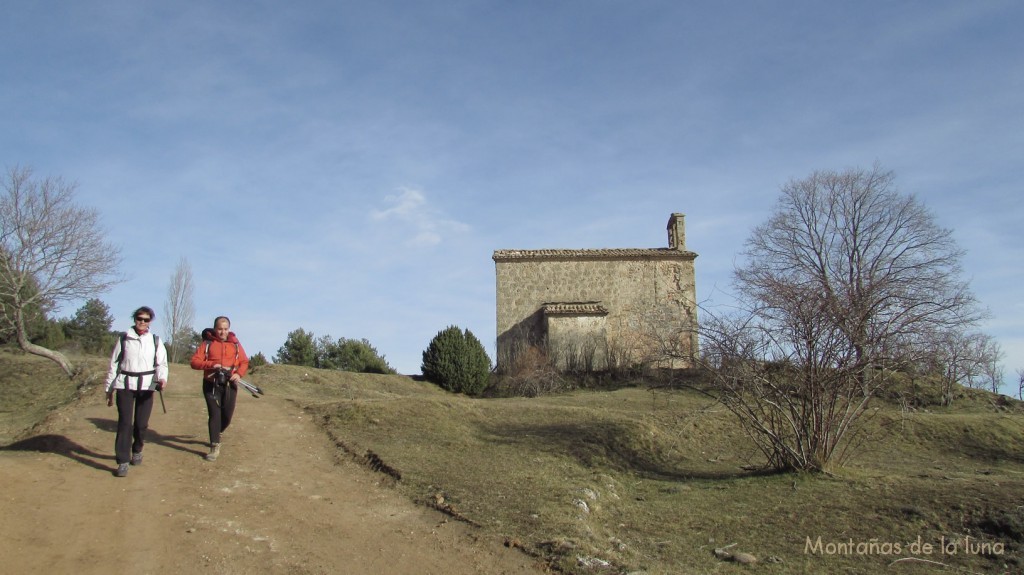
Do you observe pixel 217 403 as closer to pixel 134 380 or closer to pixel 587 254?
pixel 134 380

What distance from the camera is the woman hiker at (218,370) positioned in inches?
327

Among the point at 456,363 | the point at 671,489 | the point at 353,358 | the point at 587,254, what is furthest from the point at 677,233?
the point at 671,489

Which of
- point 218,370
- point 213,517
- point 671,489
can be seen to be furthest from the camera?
point 671,489

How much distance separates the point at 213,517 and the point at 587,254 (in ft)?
82.8

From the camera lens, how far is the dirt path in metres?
5.19

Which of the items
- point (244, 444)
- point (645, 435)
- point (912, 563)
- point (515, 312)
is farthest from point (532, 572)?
point (515, 312)

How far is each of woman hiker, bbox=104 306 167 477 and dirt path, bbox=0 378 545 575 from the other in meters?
0.32

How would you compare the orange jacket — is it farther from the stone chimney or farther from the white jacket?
the stone chimney

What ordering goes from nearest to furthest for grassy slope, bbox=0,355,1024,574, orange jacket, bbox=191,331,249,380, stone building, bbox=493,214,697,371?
grassy slope, bbox=0,355,1024,574 → orange jacket, bbox=191,331,249,380 → stone building, bbox=493,214,697,371

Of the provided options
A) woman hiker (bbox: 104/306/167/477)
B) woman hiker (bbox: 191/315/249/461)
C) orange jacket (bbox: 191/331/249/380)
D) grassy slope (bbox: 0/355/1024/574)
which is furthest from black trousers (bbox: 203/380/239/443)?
grassy slope (bbox: 0/355/1024/574)

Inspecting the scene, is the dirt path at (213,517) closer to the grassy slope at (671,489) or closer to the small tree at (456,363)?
the grassy slope at (671,489)

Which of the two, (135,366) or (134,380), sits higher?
(135,366)

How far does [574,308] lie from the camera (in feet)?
91.9

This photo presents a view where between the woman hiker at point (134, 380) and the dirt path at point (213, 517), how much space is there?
320 mm
